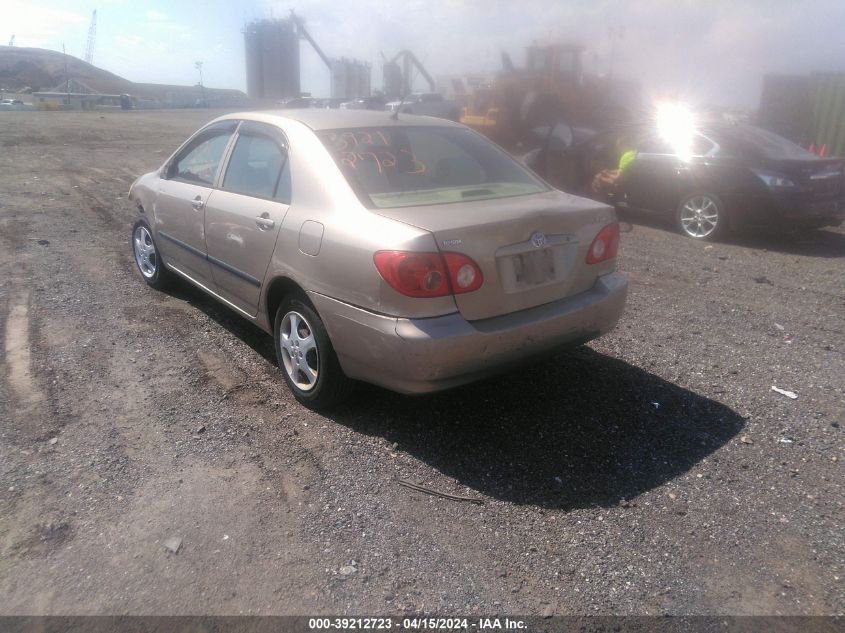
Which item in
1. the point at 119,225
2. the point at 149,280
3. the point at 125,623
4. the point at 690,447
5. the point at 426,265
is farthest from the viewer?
the point at 119,225

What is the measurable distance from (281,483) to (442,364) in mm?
941

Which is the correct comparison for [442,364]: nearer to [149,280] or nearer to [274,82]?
[149,280]

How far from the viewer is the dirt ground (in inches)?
97.7

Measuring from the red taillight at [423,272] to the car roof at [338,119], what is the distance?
1297 mm

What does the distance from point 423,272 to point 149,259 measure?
377 centimetres

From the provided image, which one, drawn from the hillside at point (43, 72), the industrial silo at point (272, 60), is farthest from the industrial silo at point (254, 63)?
the hillside at point (43, 72)

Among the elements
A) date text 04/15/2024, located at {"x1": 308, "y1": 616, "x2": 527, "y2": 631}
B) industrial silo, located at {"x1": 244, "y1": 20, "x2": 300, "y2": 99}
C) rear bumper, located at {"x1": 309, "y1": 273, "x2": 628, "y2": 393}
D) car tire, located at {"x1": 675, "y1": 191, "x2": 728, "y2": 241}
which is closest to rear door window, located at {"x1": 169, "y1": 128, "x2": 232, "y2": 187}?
rear bumper, located at {"x1": 309, "y1": 273, "x2": 628, "y2": 393}

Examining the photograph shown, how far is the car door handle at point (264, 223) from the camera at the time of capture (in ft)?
12.4

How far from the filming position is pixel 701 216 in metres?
8.45

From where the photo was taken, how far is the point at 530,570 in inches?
101

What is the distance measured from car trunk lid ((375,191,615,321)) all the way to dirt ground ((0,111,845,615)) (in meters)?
0.75

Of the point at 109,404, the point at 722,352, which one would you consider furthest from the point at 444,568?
the point at 722,352

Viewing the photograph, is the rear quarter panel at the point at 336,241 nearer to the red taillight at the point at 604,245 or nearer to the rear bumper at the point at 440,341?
the rear bumper at the point at 440,341

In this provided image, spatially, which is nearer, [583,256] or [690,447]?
[690,447]
